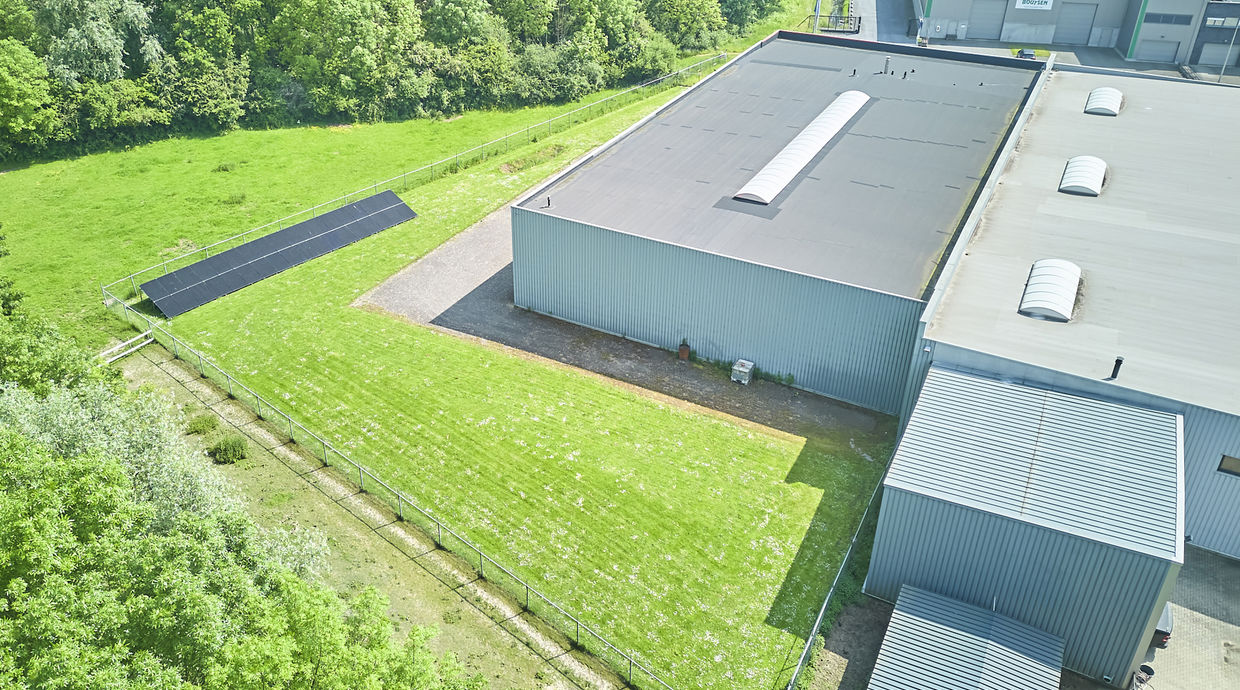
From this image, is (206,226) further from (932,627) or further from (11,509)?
(932,627)

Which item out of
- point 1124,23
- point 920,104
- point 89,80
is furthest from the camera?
point 1124,23

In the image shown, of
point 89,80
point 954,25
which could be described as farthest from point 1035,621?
point 954,25

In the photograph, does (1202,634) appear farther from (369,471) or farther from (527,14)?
(527,14)

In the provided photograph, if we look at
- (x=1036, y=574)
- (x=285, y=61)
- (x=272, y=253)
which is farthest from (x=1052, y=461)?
(x=285, y=61)

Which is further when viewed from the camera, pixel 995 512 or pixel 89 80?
pixel 89 80

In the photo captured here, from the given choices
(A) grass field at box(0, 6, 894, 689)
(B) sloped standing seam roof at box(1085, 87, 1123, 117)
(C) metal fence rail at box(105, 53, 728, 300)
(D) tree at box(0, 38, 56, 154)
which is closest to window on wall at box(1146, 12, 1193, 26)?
(B) sloped standing seam roof at box(1085, 87, 1123, 117)
